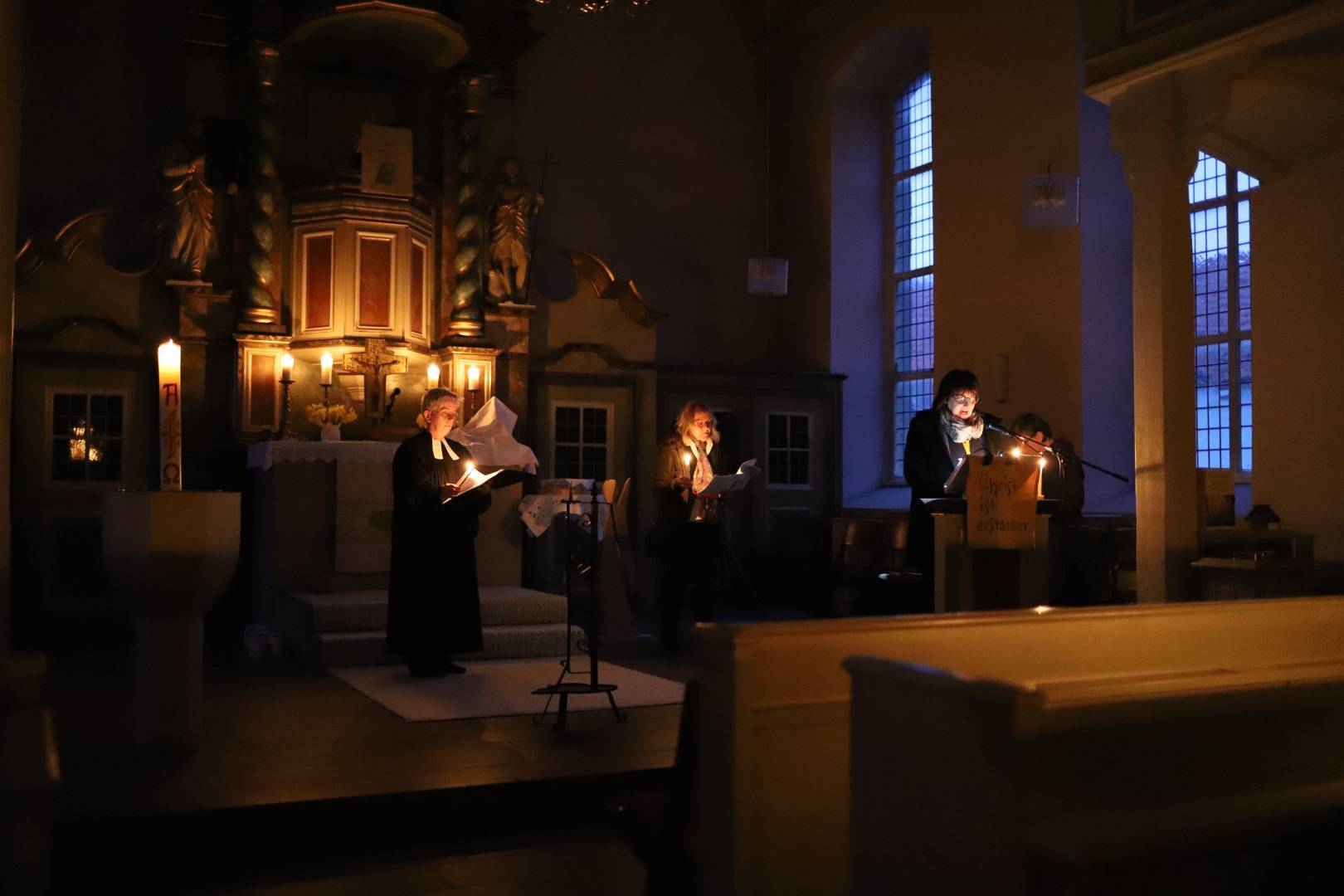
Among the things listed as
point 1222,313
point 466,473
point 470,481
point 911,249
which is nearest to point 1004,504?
point 470,481

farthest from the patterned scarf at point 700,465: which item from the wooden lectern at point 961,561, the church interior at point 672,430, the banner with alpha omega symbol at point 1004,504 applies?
the banner with alpha omega symbol at point 1004,504

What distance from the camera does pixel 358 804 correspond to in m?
4.41

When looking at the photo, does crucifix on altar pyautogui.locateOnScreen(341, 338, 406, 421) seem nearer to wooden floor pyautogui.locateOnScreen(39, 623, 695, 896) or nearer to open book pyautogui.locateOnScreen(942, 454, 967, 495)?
wooden floor pyautogui.locateOnScreen(39, 623, 695, 896)

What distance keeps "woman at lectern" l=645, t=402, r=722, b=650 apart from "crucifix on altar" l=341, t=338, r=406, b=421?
12.4 feet

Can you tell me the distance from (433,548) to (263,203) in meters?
5.12

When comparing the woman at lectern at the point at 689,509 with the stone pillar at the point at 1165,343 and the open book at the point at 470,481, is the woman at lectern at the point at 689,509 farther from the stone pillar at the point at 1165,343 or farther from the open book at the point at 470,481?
the stone pillar at the point at 1165,343

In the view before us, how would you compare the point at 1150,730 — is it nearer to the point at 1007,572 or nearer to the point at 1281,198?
the point at 1007,572

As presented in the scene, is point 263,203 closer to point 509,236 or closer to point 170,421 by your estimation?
point 509,236

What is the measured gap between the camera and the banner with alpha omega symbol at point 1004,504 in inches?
200

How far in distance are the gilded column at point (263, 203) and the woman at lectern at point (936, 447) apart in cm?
662

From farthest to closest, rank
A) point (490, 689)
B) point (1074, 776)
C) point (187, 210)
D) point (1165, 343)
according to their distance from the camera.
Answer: point (187, 210)
point (490, 689)
point (1165, 343)
point (1074, 776)

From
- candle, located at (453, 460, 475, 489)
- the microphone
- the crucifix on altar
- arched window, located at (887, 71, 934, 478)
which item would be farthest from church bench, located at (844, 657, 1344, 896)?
arched window, located at (887, 71, 934, 478)

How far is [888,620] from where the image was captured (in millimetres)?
3336

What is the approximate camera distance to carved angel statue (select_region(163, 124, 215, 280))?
10.5m
